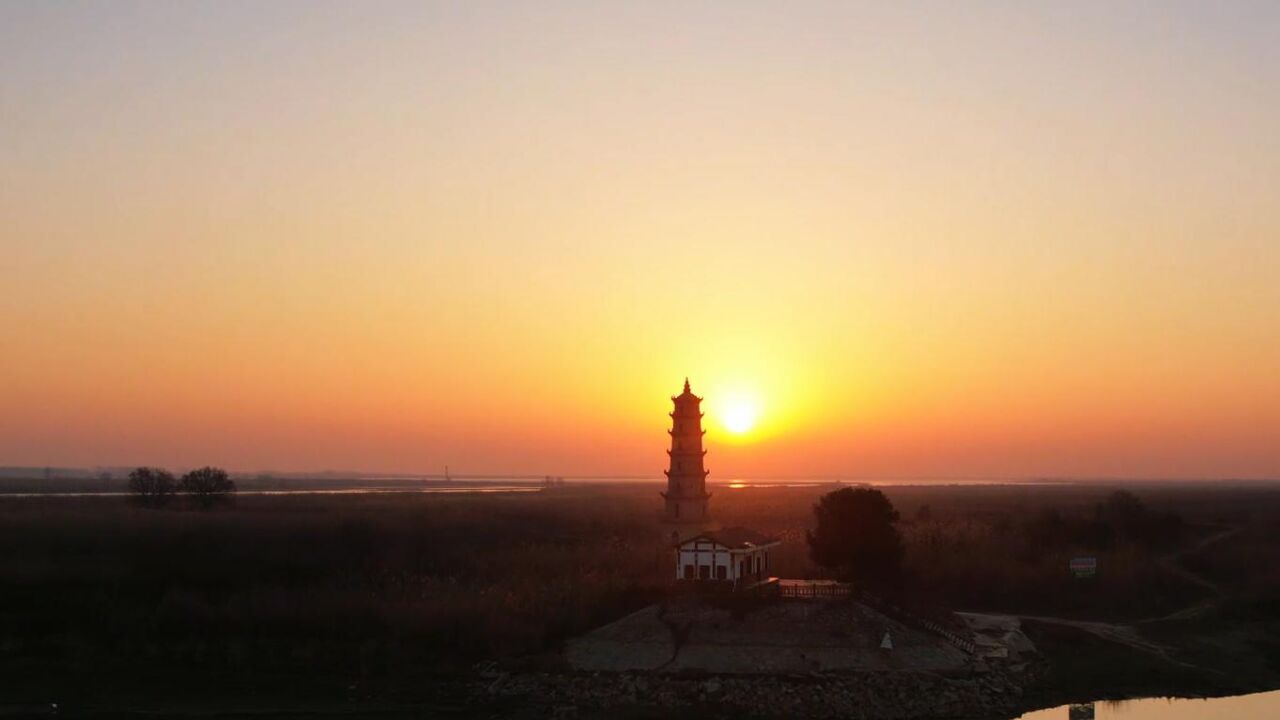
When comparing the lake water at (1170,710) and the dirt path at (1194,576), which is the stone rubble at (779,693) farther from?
the dirt path at (1194,576)

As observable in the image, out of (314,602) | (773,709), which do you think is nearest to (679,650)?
(773,709)

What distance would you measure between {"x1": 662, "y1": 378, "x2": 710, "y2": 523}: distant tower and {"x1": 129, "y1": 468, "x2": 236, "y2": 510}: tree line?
5355 centimetres

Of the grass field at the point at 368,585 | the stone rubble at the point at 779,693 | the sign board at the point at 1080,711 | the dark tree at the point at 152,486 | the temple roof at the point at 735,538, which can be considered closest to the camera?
the stone rubble at the point at 779,693

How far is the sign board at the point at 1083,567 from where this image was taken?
230ft

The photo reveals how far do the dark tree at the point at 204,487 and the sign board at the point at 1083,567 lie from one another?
68577 mm

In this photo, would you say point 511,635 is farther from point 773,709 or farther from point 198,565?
point 198,565

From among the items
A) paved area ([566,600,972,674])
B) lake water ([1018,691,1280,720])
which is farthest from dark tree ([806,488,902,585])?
lake water ([1018,691,1280,720])

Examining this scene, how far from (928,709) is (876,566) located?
572 inches

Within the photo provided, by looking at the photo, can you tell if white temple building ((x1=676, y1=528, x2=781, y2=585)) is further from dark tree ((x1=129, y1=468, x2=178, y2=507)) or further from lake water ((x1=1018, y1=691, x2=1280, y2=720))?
dark tree ((x1=129, y1=468, x2=178, y2=507))

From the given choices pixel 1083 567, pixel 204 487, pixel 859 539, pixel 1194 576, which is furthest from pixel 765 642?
pixel 204 487

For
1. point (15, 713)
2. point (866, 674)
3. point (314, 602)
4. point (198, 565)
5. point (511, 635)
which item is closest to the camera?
point (15, 713)

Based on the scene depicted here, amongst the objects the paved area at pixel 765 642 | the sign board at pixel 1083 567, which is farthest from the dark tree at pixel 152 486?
the sign board at pixel 1083 567

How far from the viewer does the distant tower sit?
65000 millimetres

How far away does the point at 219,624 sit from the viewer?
5369 centimetres
